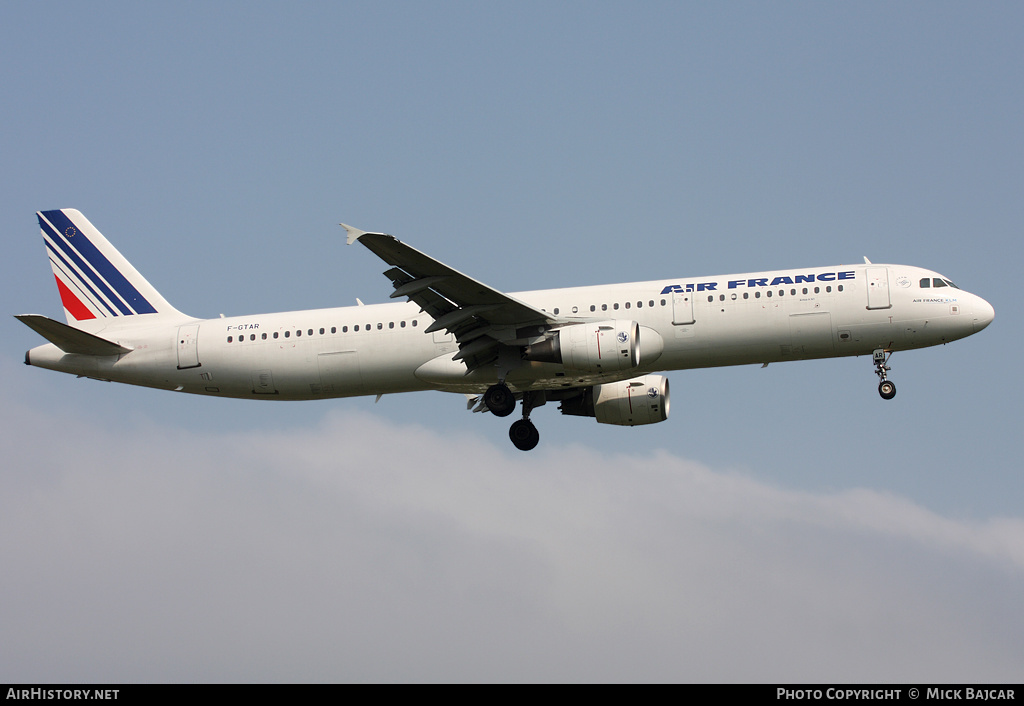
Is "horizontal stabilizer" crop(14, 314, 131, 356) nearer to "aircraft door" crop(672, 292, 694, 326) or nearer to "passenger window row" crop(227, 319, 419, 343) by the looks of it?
"passenger window row" crop(227, 319, 419, 343)

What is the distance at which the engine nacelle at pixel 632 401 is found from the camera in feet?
134

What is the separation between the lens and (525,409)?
4022 cm

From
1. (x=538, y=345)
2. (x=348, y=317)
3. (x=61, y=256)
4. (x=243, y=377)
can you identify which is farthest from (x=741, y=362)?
(x=61, y=256)

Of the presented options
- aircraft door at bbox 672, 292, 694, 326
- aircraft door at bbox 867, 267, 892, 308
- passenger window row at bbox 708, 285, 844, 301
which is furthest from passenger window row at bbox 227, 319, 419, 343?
aircraft door at bbox 867, 267, 892, 308

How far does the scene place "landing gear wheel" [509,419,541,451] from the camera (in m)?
40.0

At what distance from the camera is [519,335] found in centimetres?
3606

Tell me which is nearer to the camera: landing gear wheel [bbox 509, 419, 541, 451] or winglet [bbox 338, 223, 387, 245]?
winglet [bbox 338, 223, 387, 245]

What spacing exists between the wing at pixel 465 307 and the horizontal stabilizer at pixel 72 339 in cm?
1133

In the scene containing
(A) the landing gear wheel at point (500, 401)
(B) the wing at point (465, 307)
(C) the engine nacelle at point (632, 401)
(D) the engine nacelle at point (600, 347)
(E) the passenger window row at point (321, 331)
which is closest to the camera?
(B) the wing at point (465, 307)

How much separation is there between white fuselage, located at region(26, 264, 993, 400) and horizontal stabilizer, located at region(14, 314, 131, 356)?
28 cm

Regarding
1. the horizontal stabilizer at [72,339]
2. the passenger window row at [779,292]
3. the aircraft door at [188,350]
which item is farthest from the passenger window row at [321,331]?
A: the passenger window row at [779,292]

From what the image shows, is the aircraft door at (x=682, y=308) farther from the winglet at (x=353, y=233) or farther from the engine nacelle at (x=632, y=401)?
the winglet at (x=353, y=233)

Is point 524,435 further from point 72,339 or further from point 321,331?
point 72,339

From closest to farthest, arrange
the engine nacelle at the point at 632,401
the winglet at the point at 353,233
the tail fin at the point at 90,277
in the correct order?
1. the winglet at the point at 353,233
2. the engine nacelle at the point at 632,401
3. the tail fin at the point at 90,277
